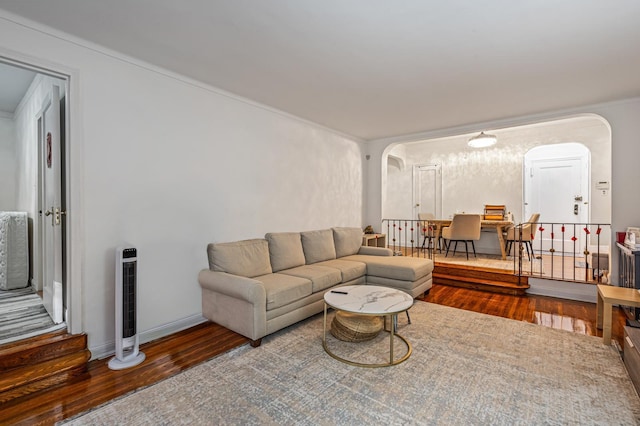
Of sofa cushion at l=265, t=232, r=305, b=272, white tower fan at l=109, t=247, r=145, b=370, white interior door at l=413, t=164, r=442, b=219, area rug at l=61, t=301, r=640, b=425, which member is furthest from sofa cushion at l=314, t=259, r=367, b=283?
white interior door at l=413, t=164, r=442, b=219

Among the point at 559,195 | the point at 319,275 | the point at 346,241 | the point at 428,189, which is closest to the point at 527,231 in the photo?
the point at 559,195

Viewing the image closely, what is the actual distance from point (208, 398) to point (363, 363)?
1138mm

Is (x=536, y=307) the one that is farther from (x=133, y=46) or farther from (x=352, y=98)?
(x=133, y=46)

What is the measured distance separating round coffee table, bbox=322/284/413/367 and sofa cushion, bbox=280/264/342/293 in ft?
1.25

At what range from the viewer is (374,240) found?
595 centimetres

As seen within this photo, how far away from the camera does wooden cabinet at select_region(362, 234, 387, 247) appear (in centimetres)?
569

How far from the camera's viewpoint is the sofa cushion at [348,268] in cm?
384

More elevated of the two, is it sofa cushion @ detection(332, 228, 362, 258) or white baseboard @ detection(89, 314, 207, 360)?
sofa cushion @ detection(332, 228, 362, 258)

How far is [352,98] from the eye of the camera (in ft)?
12.3

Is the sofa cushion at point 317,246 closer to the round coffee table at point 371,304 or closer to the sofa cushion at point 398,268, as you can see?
the sofa cushion at point 398,268

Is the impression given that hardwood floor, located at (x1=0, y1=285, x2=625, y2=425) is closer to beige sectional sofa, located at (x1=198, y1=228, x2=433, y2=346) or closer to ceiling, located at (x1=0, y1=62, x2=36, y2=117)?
beige sectional sofa, located at (x1=198, y1=228, x2=433, y2=346)

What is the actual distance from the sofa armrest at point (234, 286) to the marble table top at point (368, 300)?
596mm

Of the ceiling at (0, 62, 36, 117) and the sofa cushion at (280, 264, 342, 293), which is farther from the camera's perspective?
the sofa cushion at (280, 264, 342, 293)

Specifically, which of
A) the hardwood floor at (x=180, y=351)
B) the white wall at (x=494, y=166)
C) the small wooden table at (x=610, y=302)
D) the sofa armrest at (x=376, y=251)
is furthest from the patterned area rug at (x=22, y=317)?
the white wall at (x=494, y=166)
